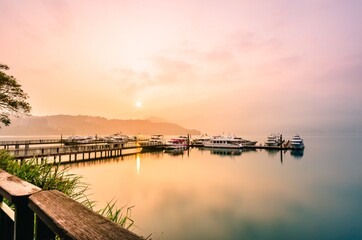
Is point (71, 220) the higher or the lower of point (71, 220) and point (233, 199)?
the higher

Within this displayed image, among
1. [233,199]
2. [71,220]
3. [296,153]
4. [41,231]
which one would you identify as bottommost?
[233,199]

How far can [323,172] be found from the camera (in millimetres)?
36781

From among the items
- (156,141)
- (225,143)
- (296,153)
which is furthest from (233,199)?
(225,143)

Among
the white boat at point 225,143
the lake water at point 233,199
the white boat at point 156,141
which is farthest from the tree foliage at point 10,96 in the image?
the white boat at point 225,143

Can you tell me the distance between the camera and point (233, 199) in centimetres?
2317

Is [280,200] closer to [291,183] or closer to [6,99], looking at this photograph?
[291,183]

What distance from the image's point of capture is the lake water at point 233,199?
1612 centimetres

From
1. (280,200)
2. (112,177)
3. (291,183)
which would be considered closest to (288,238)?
(280,200)

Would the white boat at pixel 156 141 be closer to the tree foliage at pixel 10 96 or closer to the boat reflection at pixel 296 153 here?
the boat reflection at pixel 296 153

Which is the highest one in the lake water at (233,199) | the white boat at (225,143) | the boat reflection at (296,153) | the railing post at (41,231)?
the railing post at (41,231)

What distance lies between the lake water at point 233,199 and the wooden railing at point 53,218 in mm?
10584

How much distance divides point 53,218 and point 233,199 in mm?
24242

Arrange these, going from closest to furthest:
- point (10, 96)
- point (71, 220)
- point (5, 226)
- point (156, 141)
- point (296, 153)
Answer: point (71, 220)
point (5, 226)
point (10, 96)
point (296, 153)
point (156, 141)

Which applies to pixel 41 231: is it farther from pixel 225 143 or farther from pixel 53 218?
pixel 225 143
